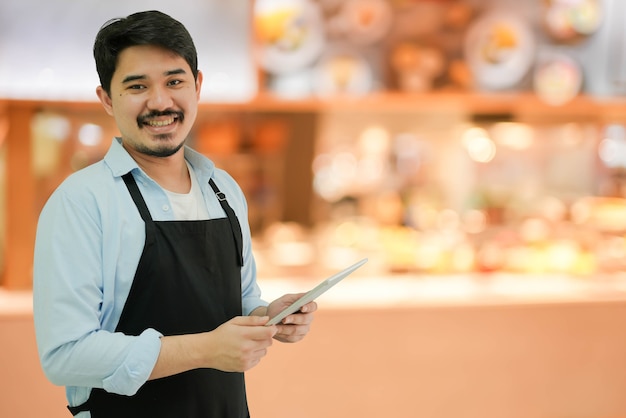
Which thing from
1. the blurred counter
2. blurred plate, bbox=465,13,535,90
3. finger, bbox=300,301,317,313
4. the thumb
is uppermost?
blurred plate, bbox=465,13,535,90

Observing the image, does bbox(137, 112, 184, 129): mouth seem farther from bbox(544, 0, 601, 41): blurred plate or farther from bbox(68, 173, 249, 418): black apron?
bbox(544, 0, 601, 41): blurred plate

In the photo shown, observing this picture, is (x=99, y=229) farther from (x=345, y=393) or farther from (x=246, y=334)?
(x=345, y=393)

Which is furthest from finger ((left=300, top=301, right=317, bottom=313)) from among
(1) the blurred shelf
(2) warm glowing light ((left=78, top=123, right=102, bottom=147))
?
(2) warm glowing light ((left=78, top=123, right=102, bottom=147))

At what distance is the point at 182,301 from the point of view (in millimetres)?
1383

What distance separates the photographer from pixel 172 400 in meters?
1.43

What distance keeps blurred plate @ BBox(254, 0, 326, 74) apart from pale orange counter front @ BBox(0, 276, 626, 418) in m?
1.34

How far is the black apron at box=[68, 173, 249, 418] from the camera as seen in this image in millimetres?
1346

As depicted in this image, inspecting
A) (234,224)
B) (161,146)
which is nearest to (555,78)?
(234,224)

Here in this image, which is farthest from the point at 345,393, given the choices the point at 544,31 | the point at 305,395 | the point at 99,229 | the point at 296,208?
the point at 544,31

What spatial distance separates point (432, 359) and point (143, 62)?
7.81 feet

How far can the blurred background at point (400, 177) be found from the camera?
127 inches

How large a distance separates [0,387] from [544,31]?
12.2 ft

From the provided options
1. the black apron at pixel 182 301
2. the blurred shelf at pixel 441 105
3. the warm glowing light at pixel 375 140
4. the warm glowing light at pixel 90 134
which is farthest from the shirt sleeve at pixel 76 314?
the warm glowing light at pixel 375 140

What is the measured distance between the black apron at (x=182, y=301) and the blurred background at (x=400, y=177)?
1.60 m
